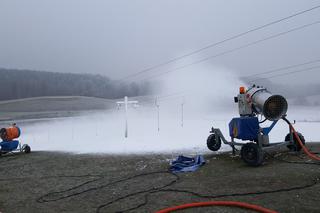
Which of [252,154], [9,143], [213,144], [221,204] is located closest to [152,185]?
[221,204]

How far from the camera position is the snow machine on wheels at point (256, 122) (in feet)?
28.4

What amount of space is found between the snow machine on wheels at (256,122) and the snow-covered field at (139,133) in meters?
2.70

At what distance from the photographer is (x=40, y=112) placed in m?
32.2

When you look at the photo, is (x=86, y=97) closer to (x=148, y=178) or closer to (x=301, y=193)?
(x=148, y=178)

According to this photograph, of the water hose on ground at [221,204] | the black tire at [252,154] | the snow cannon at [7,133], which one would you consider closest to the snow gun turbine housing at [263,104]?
the black tire at [252,154]

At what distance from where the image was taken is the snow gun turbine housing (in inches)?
367

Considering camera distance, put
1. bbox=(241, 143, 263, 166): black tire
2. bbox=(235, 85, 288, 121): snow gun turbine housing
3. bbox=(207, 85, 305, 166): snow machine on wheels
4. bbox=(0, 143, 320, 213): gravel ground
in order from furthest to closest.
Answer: bbox=(235, 85, 288, 121): snow gun turbine housing → bbox=(207, 85, 305, 166): snow machine on wheels → bbox=(241, 143, 263, 166): black tire → bbox=(0, 143, 320, 213): gravel ground

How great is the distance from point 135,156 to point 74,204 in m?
5.23

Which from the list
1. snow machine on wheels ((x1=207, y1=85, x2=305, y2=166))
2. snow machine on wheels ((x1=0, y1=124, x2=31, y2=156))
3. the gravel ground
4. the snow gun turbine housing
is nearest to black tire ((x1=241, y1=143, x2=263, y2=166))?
snow machine on wheels ((x1=207, y1=85, x2=305, y2=166))

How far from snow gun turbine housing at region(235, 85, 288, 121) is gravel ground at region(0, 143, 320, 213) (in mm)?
1321

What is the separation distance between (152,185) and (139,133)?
1114cm

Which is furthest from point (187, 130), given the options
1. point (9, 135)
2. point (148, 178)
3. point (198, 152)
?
point (148, 178)

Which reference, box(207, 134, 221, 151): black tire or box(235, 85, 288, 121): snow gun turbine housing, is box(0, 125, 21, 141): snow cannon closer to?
box(207, 134, 221, 151): black tire

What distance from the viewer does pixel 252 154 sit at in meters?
8.57
